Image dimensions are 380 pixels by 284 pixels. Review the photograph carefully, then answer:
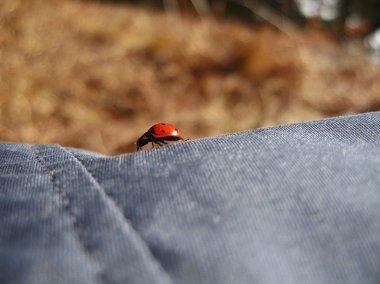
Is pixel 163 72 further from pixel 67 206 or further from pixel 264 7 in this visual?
pixel 264 7

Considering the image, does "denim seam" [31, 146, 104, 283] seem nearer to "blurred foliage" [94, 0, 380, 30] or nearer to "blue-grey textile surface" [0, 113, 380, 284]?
"blue-grey textile surface" [0, 113, 380, 284]

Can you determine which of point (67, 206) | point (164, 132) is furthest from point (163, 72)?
point (67, 206)

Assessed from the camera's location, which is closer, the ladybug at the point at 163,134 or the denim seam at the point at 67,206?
the denim seam at the point at 67,206

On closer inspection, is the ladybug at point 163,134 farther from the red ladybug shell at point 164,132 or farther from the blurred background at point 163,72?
the blurred background at point 163,72

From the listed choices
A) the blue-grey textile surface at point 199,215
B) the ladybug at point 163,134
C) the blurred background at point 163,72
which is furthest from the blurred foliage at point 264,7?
the blue-grey textile surface at point 199,215

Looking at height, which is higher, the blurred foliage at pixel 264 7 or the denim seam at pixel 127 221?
the denim seam at pixel 127 221

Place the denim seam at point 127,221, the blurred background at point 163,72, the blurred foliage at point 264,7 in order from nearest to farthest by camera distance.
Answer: the denim seam at point 127,221, the blurred background at point 163,72, the blurred foliage at point 264,7

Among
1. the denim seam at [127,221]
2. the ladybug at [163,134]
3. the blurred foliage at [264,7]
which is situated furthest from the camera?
the blurred foliage at [264,7]

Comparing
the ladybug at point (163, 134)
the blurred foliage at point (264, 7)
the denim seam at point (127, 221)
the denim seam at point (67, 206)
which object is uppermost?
the denim seam at point (127, 221)

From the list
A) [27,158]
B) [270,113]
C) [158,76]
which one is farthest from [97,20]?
[27,158]
